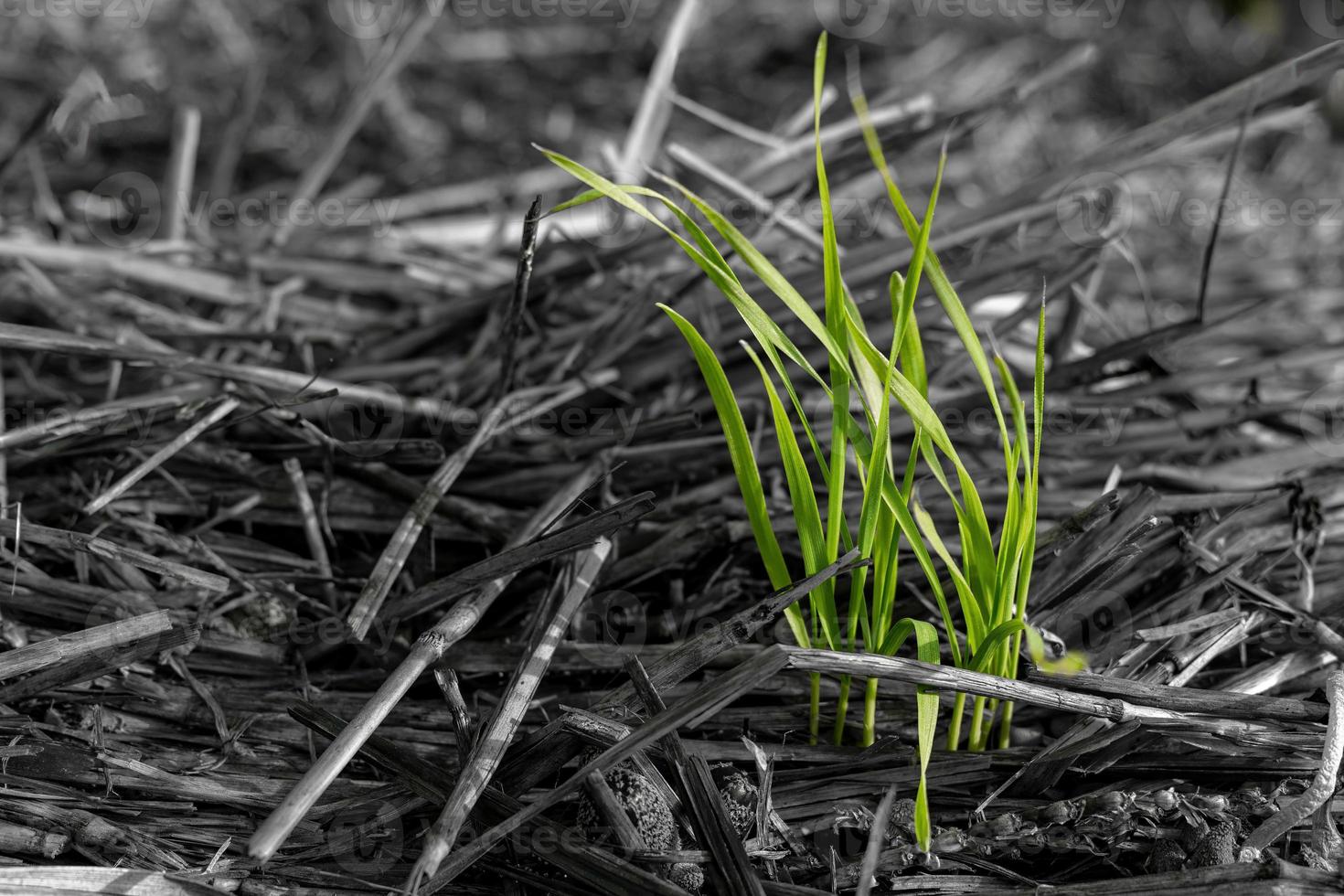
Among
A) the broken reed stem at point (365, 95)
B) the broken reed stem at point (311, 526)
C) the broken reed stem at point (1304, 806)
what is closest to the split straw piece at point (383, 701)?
the broken reed stem at point (311, 526)

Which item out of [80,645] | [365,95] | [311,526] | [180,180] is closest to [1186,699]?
[311,526]

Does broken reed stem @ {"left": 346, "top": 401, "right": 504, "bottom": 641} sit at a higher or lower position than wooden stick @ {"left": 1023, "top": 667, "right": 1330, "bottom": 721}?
higher

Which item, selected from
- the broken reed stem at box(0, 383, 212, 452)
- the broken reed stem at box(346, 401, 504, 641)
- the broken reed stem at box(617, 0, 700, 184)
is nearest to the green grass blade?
the broken reed stem at box(346, 401, 504, 641)

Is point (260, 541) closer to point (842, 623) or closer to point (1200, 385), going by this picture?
point (842, 623)

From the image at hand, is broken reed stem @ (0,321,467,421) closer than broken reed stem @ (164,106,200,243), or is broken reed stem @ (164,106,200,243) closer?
broken reed stem @ (0,321,467,421)

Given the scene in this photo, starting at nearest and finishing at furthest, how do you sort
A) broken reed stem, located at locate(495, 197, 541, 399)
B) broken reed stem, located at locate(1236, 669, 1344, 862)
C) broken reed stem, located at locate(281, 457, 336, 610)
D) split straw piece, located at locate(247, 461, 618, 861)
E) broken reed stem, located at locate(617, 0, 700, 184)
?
split straw piece, located at locate(247, 461, 618, 861) < broken reed stem, located at locate(1236, 669, 1344, 862) < broken reed stem, located at locate(495, 197, 541, 399) < broken reed stem, located at locate(281, 457, 336, 610) < broken reed stem, located at locate(617, 0, 700, 184)

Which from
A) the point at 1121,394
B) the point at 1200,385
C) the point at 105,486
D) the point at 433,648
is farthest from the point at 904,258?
the point at 105,486

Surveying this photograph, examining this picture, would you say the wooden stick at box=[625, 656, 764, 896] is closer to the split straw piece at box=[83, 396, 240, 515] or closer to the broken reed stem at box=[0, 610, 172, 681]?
the broken reed stem at box=[0, 610, 172, 681]

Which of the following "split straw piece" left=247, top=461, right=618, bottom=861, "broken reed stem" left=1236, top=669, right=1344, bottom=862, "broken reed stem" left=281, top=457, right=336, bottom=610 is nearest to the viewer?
"split straw piece" left=247, top=461, right=618, bottom=861
